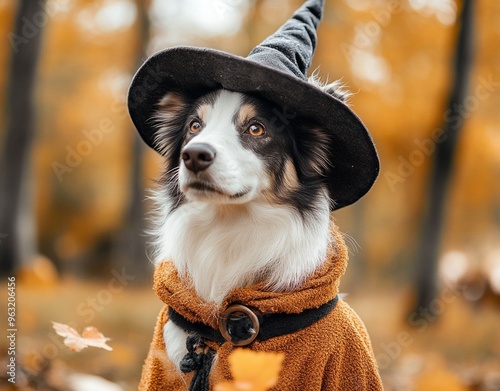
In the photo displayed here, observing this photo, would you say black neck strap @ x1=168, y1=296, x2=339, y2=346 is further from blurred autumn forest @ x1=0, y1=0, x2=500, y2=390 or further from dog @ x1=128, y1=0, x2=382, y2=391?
blurred autumn forest @ x1=0, y1=0, x2=500, y2=390

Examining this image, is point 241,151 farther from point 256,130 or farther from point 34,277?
point 34,277

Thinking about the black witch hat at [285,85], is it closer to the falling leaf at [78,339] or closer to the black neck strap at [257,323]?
the black neck strap at [257,323]

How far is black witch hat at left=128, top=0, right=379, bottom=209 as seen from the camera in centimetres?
269

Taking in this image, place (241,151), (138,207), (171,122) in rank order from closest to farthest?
(241,151) < (171,122) < (138,207)

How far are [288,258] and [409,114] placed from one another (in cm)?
906

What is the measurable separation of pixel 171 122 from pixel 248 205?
0.62 m

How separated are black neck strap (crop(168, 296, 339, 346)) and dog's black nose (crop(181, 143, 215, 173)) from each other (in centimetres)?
60

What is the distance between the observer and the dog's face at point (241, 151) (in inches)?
107

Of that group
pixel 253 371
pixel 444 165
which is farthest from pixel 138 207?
pixel 253 371

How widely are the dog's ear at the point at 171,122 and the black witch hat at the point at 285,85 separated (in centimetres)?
4

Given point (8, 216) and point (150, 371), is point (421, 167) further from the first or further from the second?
point (150, 371)

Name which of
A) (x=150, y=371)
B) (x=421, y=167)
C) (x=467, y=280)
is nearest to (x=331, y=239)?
(x=150, y=371)

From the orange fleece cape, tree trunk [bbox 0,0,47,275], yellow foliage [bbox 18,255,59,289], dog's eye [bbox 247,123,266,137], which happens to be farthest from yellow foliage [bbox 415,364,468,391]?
tree trunk [bbox 0,0,47,275]

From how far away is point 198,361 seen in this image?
275 centimetres
